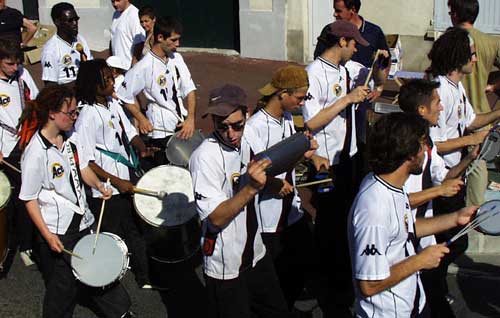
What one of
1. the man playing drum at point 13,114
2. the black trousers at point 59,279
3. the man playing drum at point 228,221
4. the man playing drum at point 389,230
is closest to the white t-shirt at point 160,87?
the man playing drum at point 13,114

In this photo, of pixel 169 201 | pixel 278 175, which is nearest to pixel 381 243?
pixel 278 175

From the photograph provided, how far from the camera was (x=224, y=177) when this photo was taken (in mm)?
5066

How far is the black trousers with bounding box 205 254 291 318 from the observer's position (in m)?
5.18

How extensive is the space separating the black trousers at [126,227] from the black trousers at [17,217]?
96 centimetres

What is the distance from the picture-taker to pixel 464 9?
7.69 meters

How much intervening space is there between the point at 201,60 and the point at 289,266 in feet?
31.6

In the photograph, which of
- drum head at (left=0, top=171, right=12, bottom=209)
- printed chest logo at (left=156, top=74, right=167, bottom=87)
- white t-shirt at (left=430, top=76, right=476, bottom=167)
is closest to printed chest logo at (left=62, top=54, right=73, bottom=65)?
printed chest logo at (left=156, top=74, right=167, bottom=87)

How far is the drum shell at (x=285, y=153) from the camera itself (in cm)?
473

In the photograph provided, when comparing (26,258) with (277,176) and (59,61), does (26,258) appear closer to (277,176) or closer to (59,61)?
(59,61)

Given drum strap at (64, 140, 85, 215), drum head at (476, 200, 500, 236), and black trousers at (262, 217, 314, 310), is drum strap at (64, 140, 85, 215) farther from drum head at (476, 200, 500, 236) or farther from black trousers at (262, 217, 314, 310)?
drum head at (476, 200, 500, 236)

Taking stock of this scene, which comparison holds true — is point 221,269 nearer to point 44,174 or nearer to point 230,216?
point 230,216

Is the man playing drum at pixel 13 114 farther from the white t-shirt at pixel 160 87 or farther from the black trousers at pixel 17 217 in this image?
the white t-shirt at pixel 160 87

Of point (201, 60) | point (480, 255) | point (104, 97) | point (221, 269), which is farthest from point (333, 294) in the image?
point (201, 60)

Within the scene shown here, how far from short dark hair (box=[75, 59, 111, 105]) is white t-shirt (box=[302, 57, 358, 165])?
1.62 m
